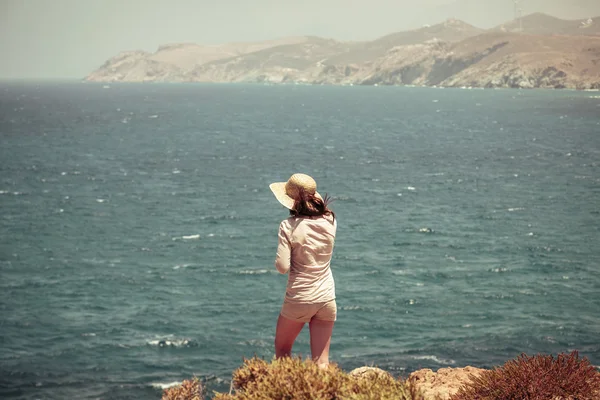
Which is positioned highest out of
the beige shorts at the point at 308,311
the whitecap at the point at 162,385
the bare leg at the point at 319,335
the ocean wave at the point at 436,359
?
the beige shorts at the point at 308,311

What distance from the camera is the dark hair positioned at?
25.9ft

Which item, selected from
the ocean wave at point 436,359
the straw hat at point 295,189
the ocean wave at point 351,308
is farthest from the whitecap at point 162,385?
the straw hat at point 295,189

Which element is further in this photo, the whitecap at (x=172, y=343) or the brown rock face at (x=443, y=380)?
the whitecap at (x=172, y=343)

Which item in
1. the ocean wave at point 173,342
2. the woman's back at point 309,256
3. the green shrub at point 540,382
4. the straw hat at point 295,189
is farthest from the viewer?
the ocean wave at point 173,342

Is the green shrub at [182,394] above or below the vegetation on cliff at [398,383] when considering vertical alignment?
below

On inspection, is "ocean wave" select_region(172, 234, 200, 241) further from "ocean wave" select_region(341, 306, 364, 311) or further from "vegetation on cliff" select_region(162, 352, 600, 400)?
"vegetation on cliff" select_region(162, 352, 600, 400)

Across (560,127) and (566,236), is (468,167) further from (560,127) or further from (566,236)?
(560,127)

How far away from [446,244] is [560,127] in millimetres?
94463

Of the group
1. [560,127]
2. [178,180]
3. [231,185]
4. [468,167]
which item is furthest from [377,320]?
[560,127]

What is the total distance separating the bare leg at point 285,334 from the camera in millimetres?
7980

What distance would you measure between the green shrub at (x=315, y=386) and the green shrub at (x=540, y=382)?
3.49 ft

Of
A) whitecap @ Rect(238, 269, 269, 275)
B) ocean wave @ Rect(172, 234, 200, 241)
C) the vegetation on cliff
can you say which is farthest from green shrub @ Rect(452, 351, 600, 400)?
ocean wave @ Rect(172, 234, 200, 241)

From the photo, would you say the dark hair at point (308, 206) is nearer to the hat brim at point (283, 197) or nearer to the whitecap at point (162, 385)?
the hat brim at point (283, 197)

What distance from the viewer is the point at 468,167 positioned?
91.8 metres
